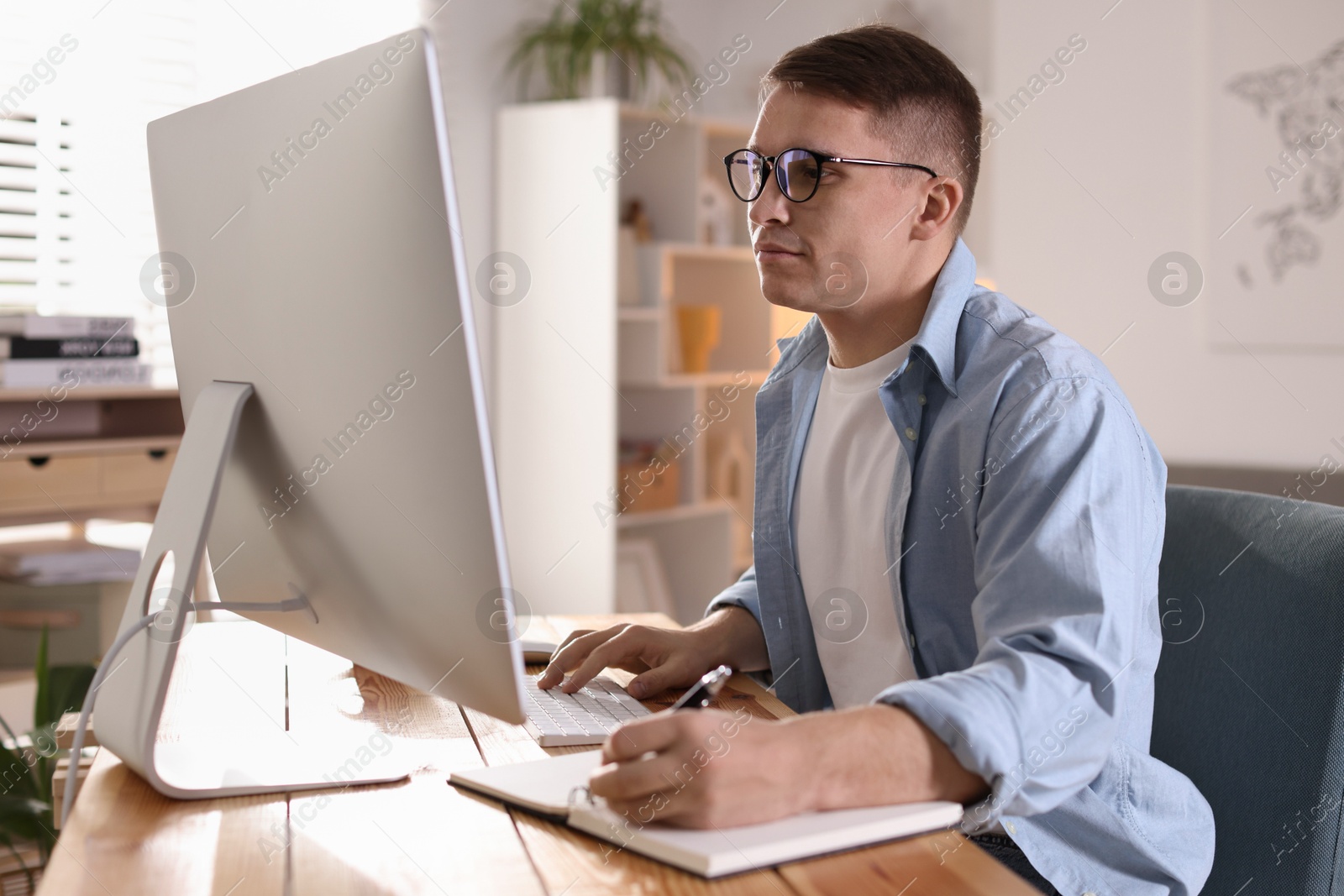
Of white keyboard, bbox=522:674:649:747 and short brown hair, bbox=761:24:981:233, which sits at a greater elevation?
short brown hair, bbox=761:24:981:233

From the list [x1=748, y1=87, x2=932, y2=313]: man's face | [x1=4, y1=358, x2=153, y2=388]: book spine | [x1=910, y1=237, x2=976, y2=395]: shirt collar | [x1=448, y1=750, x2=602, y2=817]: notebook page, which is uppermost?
[x1=748, y1=87, x2=932, y2=313]: man's face

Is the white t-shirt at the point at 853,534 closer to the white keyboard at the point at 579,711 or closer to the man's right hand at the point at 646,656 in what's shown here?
the man's right hand at the point at 646,656

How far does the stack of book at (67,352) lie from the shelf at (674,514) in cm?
160

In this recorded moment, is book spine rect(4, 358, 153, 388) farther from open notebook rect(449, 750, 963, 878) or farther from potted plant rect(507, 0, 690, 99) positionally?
open notebook rect(449, 750, 963, 878)

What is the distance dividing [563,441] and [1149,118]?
195cm

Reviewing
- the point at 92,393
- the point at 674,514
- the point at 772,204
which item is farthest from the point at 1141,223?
the point at 92,393

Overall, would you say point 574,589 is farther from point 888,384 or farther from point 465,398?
point 465,398

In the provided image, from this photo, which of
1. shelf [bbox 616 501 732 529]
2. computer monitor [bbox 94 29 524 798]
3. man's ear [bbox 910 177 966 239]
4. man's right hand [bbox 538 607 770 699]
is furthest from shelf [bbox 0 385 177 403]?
man's ear [bbox 910 177 966 239]

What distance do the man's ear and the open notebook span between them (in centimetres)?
77

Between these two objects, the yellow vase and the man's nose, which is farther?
the yellow vase

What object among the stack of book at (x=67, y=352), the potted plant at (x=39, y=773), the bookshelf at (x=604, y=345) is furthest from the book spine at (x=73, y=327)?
the bookshelf at (x=604, y=345)

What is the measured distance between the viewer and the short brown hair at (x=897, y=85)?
52.2 inches

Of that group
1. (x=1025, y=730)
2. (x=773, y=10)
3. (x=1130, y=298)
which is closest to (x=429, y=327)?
(x=1025, y=730)

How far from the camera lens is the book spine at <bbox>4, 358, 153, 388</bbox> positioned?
2.44 m
